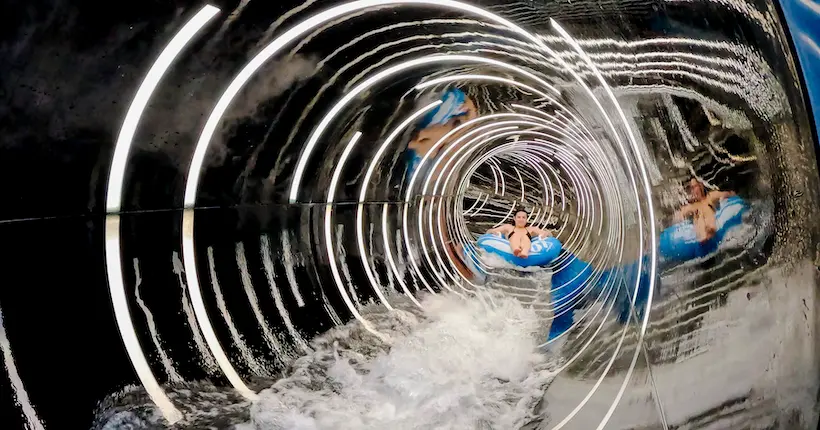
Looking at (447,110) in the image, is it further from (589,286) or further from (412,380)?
(412,380)

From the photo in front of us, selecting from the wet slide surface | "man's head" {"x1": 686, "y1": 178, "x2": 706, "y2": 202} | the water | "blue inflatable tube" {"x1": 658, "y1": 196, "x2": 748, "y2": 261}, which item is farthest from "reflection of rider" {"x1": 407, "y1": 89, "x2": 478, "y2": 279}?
"man's head" {"x1": 686, "y1": 178, "x2": 706, "y2": 202}

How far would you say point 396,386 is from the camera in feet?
19.6

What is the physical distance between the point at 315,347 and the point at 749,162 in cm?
429

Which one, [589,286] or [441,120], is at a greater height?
[441,120]

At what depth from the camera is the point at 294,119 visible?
5715mm

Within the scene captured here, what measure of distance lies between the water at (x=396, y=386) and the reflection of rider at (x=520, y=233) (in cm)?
510

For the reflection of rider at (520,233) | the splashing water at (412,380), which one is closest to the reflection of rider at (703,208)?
the splashing water at (412,380)

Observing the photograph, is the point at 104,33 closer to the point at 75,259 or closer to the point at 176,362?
the point at 75,259

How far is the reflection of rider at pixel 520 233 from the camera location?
43.0ft

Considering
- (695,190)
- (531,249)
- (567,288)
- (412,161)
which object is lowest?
(567,288)

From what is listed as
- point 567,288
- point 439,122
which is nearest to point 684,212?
point 439,122

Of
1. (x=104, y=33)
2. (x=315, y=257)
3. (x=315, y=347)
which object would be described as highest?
(x=104, y=33)

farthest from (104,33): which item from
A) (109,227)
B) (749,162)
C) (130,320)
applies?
(749,162)

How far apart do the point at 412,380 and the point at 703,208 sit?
11.7 feet
